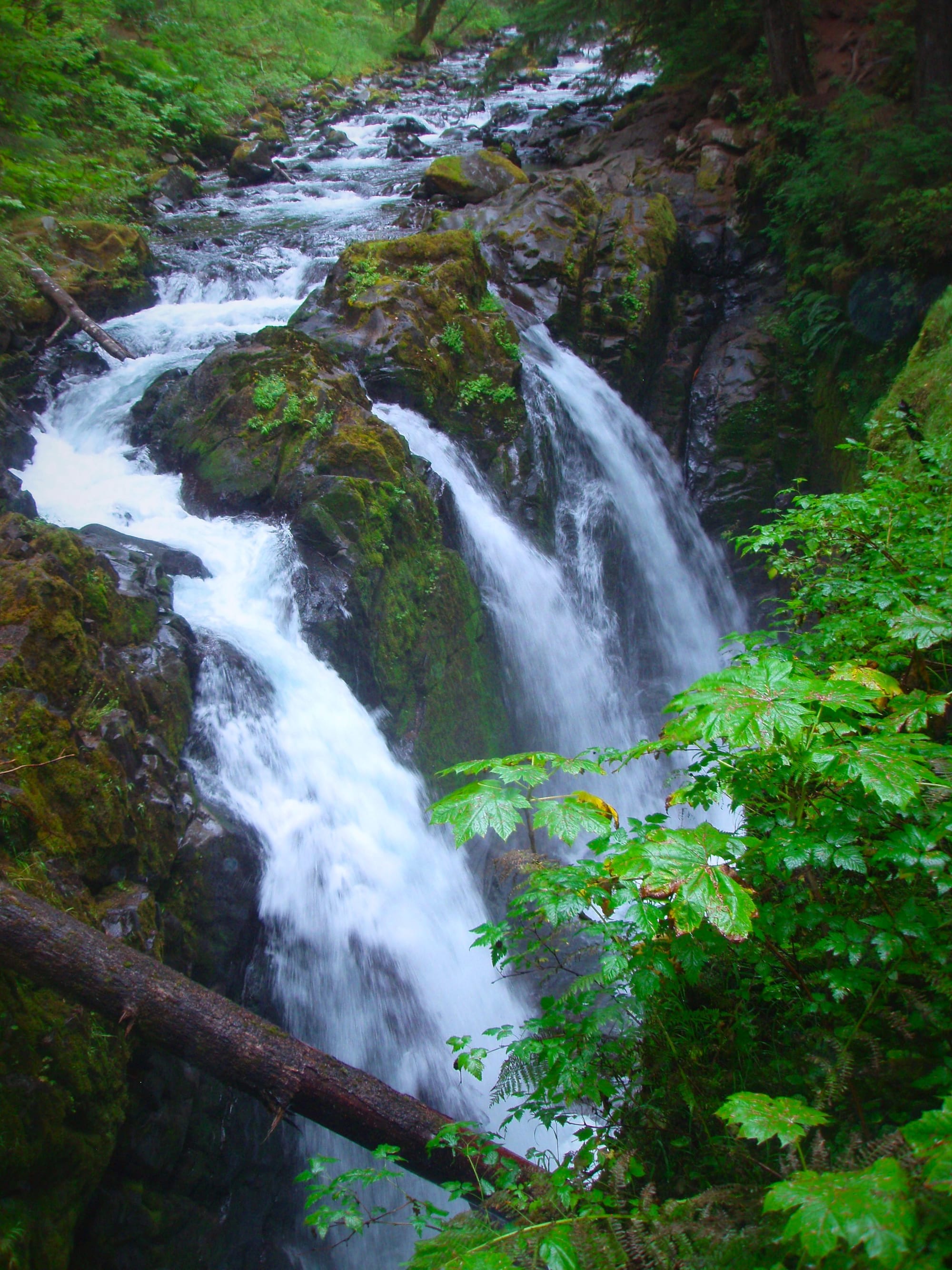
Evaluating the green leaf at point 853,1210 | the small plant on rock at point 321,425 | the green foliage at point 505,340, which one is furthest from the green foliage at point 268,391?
the green leaf at point 853,1210

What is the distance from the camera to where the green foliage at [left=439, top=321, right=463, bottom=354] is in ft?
25.4

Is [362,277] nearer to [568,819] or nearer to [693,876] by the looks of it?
[568,819]

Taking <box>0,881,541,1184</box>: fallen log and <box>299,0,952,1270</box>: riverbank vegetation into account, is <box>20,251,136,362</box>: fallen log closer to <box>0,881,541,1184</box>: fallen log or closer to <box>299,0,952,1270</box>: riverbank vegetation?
<box>0,881,541,1184</box>: fallen log

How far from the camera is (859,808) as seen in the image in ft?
5.55

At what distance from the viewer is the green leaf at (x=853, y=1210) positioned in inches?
34.5

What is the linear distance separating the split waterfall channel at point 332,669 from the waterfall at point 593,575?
3 cm

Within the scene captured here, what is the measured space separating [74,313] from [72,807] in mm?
7311

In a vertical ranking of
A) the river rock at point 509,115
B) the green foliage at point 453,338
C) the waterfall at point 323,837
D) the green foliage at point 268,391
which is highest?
the river rock at point 509,115

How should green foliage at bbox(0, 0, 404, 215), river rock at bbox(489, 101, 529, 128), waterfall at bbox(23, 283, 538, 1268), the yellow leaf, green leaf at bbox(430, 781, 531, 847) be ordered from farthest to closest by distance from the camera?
river rock at bbox(489, 101, 529, 128) → green foliage at bbox(0, 0, 404, 215) → waterfall at bbox(23, 283, 538, 1268) → the yellow leaf → green leaf at bbox(430, 781, 531, 847)

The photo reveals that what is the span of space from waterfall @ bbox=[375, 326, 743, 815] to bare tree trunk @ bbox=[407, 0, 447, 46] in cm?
2006

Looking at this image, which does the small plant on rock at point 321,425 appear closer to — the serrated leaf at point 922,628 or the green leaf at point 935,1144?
the serrated leaf at point 922,628

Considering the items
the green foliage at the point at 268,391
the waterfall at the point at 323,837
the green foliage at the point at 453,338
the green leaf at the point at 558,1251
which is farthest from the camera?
the green foliage at the point at 453,338

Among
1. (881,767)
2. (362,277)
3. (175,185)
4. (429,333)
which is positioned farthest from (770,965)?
(175,185)

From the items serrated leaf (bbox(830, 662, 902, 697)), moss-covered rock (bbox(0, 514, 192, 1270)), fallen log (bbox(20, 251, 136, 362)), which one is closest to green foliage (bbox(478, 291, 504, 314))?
fallen log (bbox(20, 251, 136, 362))
